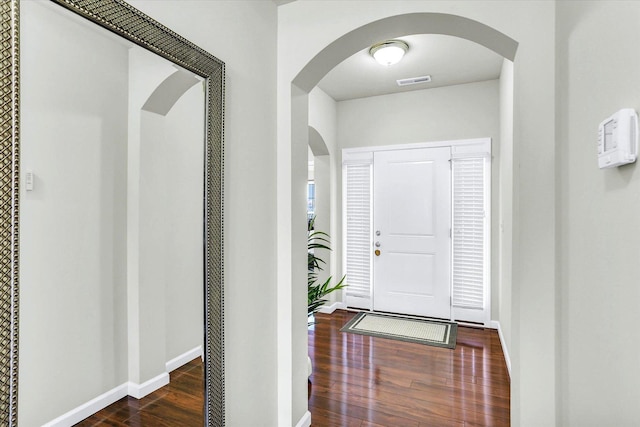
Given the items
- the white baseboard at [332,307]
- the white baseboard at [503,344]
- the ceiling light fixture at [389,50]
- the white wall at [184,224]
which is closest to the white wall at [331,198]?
the white baseboard at [332,307]

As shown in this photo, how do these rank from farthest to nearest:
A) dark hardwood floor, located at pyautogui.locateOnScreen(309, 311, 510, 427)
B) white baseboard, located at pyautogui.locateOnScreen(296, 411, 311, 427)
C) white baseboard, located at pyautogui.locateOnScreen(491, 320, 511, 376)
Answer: white baseboard, located at pyautogui.locateOnScreen(491, 320, 511, 376), dark hardwood floor, located at pyautogui.locateOnScreen(309, 311, 510, 427), white baseboard, located at pyautogui.locateOnScreen(296, 411, 311, 427)

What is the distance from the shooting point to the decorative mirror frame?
80 centimetres

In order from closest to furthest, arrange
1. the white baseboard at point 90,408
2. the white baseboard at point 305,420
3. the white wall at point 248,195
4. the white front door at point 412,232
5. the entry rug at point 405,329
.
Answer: the white baseboard at point 90,408, the white wall at point 248,195, the white baseboard at point 305,420, the entry rug at point 405,329, the white front door at point 412,232

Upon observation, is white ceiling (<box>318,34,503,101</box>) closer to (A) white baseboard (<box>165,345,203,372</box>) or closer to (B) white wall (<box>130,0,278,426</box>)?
(B) white wall (<box>130,0,278,426</box>)

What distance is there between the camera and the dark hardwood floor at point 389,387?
138cm

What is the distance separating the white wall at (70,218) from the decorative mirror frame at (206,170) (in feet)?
0.08

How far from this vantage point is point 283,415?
1938 millimetres

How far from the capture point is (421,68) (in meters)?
3.37

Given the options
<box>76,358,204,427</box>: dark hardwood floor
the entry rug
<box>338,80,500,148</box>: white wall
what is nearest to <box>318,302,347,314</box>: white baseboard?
the entry rug

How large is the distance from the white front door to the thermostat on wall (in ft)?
10.1

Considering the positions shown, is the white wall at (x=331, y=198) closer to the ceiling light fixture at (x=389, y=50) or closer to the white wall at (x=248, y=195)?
the ceiling light fixture at (x=389, y=50)

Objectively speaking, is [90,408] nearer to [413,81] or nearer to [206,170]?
[206,170]

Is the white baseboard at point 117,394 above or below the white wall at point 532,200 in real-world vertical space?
below

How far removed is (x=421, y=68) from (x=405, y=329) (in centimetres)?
266
